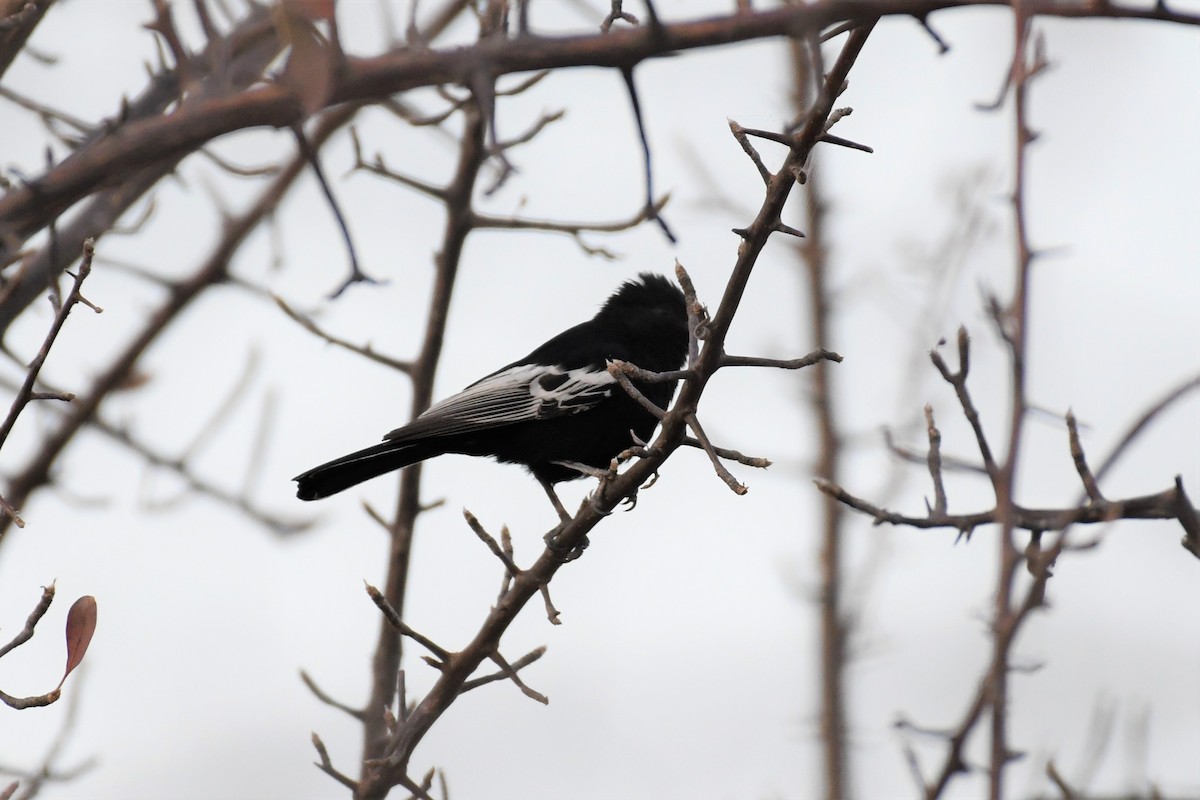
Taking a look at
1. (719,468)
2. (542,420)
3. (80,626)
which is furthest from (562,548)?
(542,420)

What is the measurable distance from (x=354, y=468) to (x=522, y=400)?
0.80m

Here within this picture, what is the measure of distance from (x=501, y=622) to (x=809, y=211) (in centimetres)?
150

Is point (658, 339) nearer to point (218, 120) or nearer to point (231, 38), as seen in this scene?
point (231, 38)

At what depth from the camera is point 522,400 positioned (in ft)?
18.8

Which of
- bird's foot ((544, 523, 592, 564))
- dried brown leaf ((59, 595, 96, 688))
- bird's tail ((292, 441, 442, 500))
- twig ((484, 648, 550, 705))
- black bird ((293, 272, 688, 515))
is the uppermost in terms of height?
black bird ((293, 272, 688, 515))

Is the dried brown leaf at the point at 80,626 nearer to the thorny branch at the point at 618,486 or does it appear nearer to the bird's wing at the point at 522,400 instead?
the thorny branch at the point at 618,486

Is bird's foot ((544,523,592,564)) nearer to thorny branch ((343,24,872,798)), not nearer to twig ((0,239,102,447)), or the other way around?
thorny branch ((343,24,872,798))

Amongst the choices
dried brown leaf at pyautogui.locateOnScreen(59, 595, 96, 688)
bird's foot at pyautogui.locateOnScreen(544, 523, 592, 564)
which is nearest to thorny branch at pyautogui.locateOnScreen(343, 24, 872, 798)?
bird's foot at pyautogui.locateOnScreen(544, 523, 592, 564)

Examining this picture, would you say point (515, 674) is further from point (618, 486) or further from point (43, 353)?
point (43, 353)

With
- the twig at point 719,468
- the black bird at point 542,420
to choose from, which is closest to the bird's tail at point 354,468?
the black bird at point 542,420

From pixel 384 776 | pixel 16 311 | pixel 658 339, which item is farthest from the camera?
pixel 658 339

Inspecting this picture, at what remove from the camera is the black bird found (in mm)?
5371

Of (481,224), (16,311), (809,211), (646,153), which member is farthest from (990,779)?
(481,224)

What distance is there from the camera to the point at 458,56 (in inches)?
98.2
